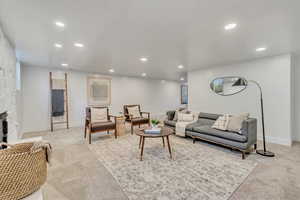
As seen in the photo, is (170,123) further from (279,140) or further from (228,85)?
(279,140)

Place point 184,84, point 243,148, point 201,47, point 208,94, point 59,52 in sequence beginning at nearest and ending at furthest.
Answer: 1. point 243,148
2. point 201,47
3. point 59,52
4. point 208,94
5. point 184,84

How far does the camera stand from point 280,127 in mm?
3676

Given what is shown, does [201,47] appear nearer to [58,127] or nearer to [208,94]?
[208,94]

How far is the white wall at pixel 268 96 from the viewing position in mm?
3572

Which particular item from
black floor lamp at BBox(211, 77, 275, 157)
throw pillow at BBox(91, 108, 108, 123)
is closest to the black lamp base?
black floor lamp at BBox(211, 77, 275, 157)

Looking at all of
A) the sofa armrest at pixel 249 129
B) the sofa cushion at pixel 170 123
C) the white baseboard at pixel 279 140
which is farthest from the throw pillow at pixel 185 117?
the white baseboard at pixel 279 140

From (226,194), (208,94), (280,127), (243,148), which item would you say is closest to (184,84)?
(208,94)

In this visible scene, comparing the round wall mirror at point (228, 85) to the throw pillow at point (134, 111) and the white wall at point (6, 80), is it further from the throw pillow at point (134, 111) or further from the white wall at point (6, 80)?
the white wall at point (6, 80)

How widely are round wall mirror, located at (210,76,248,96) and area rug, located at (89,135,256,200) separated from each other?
2139 mm

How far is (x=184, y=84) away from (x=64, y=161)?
8763 millimetres

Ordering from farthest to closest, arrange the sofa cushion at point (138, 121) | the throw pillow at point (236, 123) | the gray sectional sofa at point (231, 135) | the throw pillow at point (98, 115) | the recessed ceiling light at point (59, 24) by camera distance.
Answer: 1. the sofa cushion at point (138, 121)
2. the throw pillow at point (98, 115)
3. the throw pillow at point (236, 123)
4. the gray sectional sofa at point (231, 135)
5. the recessed ceiling light at point (59, 24)

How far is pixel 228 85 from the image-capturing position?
4609mm

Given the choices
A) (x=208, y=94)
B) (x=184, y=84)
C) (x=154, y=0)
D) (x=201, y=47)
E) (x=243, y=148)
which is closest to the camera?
(x=154, y=0)

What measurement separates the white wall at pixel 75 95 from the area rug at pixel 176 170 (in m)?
2.84
